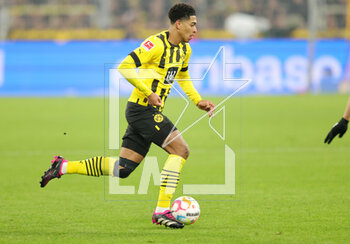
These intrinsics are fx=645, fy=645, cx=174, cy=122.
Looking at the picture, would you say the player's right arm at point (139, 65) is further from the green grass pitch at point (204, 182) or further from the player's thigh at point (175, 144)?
the green grass pitch at point (204, 182)

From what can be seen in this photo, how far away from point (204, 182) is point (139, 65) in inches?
128

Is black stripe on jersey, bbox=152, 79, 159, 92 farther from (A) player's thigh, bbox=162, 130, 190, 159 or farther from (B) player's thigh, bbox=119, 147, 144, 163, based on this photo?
(B) player's thigh, bbox=119, 147, 144, 163

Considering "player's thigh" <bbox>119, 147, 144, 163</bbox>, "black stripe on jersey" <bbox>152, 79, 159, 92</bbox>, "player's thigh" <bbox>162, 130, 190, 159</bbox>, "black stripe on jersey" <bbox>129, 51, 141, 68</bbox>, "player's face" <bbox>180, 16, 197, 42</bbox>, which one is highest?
"player's face" <bbox>180, 16, 197, 42</bbox>

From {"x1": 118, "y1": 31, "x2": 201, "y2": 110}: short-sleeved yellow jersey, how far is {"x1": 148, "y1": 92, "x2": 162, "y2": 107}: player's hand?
0.04m

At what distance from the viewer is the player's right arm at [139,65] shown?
242 inches

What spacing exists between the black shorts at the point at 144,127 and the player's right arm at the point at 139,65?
316mm

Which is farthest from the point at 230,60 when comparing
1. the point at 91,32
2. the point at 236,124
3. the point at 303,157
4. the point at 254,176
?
the point at 254,176

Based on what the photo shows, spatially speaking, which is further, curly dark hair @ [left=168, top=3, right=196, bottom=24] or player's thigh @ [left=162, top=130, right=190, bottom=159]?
curly dark hair @ [left=168, top=3, right=196, bottom=24]

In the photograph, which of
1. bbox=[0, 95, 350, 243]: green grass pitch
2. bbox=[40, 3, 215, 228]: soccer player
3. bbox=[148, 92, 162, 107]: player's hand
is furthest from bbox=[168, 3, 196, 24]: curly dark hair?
bbox=[0, 95, 350, 243]: green grass pitch

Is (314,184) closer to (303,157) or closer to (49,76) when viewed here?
(303,157)

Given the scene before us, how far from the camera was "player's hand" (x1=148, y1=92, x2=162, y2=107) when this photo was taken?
6125 mm

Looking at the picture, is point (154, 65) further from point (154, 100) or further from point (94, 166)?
point (94, 166)

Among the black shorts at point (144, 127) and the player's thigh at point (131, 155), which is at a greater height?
the black shorts at point (144, 127)

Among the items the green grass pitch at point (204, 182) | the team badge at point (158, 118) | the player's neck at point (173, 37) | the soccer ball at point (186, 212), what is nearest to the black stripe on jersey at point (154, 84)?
the team badge at point (158, 118)
